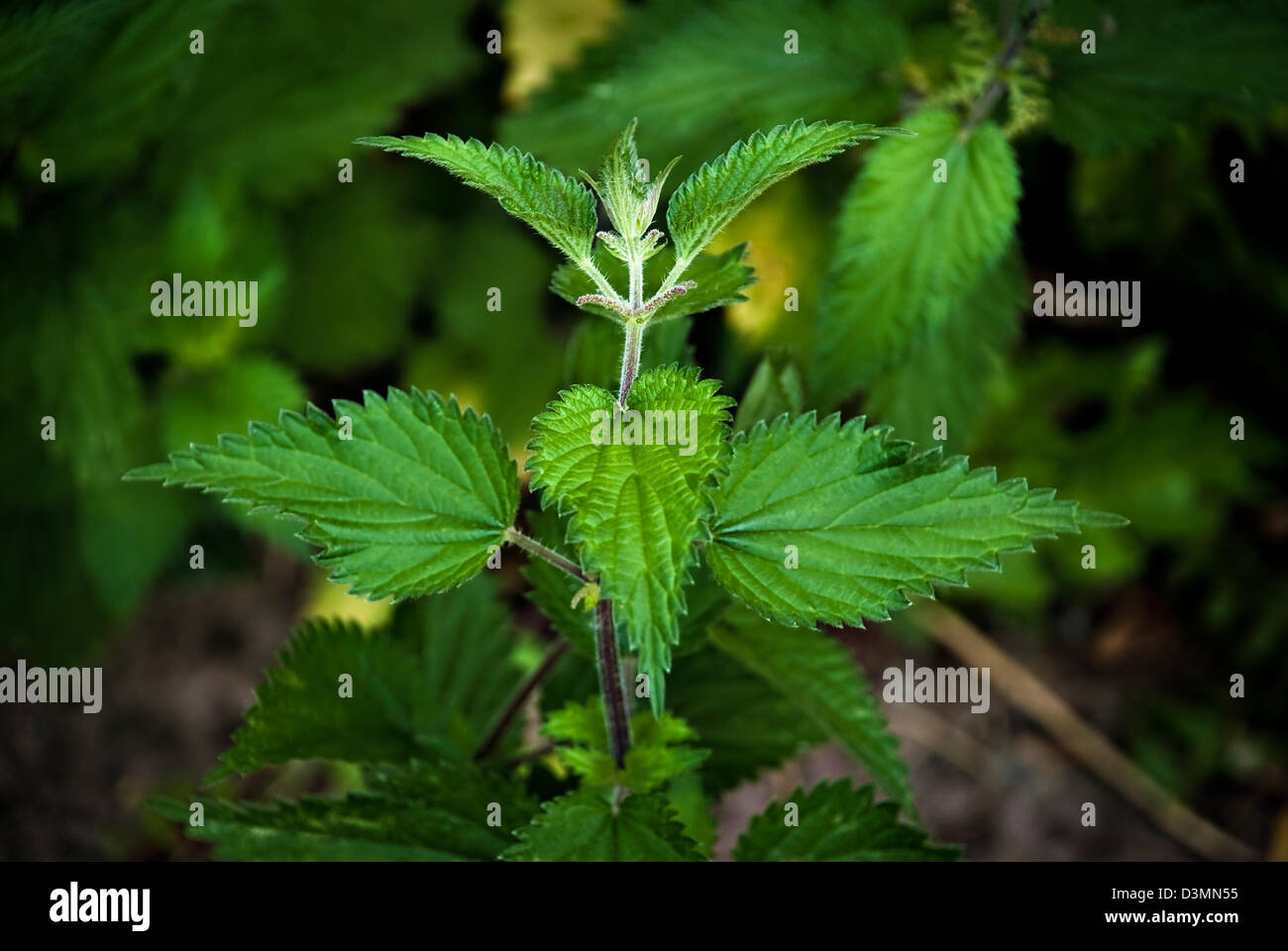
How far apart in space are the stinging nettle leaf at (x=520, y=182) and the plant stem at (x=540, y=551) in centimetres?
35

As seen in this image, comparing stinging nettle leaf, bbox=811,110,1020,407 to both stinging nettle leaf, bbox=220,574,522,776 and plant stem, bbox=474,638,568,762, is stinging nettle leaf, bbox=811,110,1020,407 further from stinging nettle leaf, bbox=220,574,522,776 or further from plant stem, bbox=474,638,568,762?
stinging nettle leaf, bbox=220,574,522,776

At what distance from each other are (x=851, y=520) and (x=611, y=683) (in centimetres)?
39

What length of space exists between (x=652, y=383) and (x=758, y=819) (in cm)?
69

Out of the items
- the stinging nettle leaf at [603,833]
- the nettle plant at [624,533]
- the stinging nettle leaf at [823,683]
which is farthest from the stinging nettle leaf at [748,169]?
the stinging nettle leaf at [603,833]

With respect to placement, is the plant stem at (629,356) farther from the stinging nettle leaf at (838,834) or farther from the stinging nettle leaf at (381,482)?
the stinging nettle leaf at (838,834)

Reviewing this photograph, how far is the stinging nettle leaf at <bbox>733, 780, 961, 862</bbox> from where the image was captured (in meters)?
1.35

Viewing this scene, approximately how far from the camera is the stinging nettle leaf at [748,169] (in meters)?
1.09

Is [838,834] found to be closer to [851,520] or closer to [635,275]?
[851,520]

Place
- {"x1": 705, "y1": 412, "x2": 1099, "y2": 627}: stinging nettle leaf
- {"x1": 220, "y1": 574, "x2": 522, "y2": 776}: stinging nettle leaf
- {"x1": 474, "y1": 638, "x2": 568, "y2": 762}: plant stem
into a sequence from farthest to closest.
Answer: {"x1": 474, "y1": 638, "x2": 568, "y2": 762}: plant stem, {"x1": 220, "y1": 574, "x2": 522, "y2": 776}: stinging nettle leaf, {"x1": 705, "y1": 412, "x2": 1099, "y2": 627}: stinging nettle leaf

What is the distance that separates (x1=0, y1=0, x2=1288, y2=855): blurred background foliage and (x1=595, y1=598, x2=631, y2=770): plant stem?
41 cm

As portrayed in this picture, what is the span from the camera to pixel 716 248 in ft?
7.17

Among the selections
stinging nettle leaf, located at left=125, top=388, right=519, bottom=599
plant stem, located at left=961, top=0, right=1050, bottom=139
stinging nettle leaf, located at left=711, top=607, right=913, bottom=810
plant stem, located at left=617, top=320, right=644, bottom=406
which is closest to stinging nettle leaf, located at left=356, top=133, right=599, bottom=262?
plant stem, located at left=617, top=320, right=644, bottom=406

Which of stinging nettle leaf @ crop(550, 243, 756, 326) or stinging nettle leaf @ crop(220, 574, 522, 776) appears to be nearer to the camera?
stinging nettle leaf @ crop(550, 243, 756, 326)
